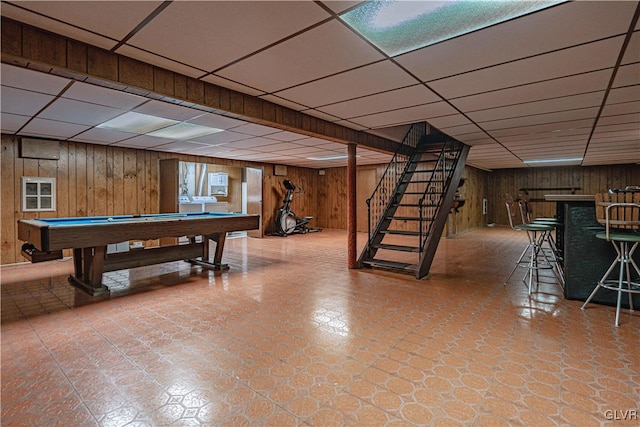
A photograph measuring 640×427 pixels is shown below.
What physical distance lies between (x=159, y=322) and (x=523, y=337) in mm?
3182

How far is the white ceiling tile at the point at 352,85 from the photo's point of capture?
2742 millimetres

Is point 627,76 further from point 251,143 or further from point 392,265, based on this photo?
point 251,143

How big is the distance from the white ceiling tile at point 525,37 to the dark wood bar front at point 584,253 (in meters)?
1.86

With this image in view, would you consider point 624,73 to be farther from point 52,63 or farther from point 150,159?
point 150,159

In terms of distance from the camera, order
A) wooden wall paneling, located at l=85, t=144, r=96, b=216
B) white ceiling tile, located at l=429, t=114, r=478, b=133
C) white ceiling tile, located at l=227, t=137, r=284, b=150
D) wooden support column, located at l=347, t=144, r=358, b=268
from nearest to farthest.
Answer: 1. white ceiling tile, located at l=429, t=114, r=478, b=133
2. wooden support column, located at l=347, t=144, r=358, b=268
3. white ceiling tile, located at l=227, t=137, r=284, b=150
4. wooden wall paneling, located at l=85, t=144, r=96, b=216

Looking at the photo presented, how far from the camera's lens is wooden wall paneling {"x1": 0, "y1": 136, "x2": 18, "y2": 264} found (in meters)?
5.32

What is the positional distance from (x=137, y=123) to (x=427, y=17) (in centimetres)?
459

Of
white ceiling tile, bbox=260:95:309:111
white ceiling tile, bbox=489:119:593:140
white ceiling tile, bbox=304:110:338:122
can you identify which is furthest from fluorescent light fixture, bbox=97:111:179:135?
white ceiling tile, bbox=489:119:593:140

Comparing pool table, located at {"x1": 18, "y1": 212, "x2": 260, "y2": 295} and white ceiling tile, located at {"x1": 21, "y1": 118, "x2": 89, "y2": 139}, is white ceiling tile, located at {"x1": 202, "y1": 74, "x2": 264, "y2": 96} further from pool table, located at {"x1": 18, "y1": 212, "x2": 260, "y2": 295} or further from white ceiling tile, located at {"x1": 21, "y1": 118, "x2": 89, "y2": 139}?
white ceiling tile, located at {"x1": 21, "y1": 118, "x2": 89, "y2": 139}

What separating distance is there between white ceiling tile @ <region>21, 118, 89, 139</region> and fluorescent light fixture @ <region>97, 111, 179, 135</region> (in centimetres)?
40

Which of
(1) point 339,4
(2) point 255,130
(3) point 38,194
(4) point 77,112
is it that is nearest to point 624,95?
(1) point 339,4

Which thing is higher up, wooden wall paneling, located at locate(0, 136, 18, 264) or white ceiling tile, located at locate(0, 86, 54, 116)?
white ceiling tile, located at locate(0, 86, 54, 116)

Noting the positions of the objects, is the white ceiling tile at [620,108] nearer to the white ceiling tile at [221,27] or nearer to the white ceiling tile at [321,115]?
the white ceiling tile at [321,115]

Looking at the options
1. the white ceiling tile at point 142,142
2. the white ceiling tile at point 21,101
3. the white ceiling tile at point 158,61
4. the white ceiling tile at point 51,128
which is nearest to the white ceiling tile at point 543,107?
the white ceiling tile at point 158,61
